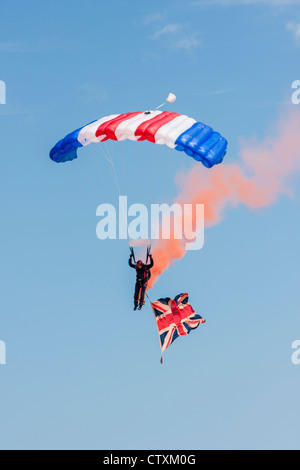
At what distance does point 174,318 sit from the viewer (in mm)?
39250

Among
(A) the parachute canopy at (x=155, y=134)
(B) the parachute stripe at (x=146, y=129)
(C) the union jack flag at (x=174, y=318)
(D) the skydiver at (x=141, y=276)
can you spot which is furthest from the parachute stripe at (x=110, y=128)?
(C) the union jack flag at (x=174, y=318)

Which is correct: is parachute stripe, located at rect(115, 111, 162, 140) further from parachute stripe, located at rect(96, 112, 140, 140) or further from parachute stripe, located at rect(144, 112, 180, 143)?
parachute stripe, located at rect(144, 112, 180, 143)

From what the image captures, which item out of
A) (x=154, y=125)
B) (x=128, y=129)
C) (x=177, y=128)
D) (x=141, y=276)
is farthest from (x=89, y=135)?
(x=141, y=276)

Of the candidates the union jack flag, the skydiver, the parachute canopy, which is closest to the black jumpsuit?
the skydiver

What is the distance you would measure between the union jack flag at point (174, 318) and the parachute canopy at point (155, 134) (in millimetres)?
6020

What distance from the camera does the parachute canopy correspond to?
3584cm

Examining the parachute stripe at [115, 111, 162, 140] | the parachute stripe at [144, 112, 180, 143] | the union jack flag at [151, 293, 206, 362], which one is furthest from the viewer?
the union jack flag at [151, 293, 206, 362]

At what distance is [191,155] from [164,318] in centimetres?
670

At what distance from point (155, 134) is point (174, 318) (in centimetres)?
737

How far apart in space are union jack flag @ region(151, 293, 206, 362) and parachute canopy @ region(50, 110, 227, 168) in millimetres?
6020

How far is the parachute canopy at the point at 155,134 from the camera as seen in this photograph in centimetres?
3584

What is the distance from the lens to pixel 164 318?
39.1 metres

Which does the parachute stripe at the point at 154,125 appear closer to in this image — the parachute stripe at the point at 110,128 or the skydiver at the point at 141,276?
the parachute stripe at the point at 110,128
